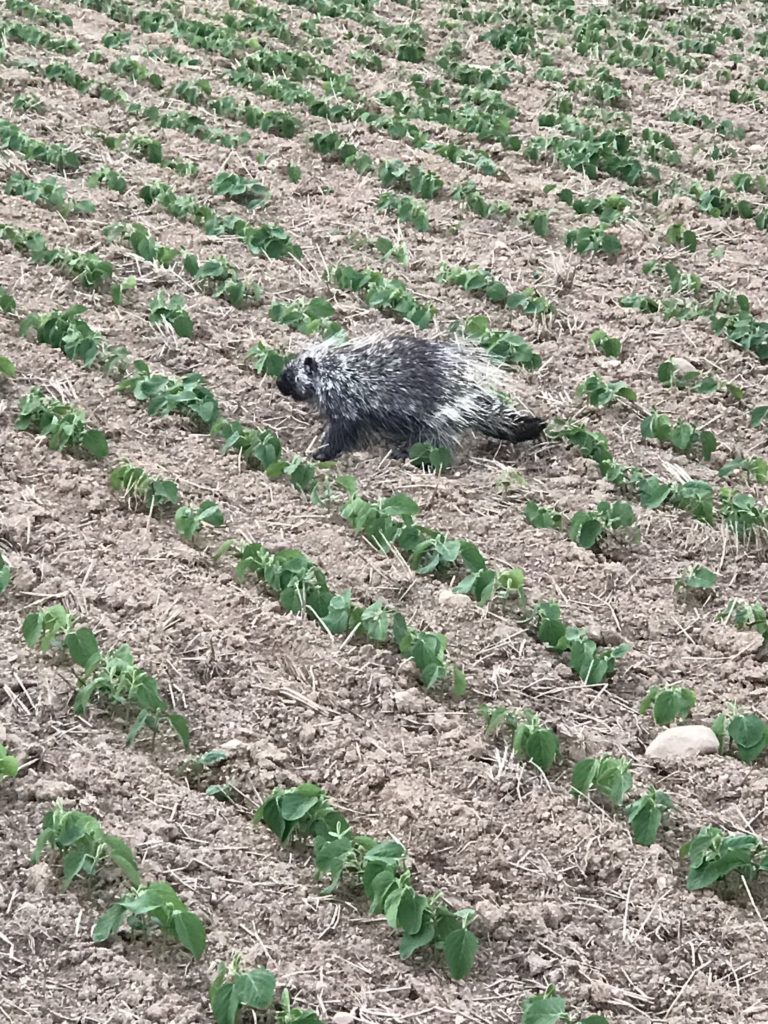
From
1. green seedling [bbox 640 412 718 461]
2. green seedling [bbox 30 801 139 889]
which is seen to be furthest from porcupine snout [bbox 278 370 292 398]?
green seedling [bbox 30 801 139 889]

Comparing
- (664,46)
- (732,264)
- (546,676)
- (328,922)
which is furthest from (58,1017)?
(664,46)

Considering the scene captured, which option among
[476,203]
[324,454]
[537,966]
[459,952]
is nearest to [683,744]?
[537,966]

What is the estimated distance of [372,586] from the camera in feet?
15.4

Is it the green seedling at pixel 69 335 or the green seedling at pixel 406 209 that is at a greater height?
the green seedling at pixel 406 209

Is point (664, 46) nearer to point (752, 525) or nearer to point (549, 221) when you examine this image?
point (549, 221)

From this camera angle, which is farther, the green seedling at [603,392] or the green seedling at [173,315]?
the green seedling at [173,315]

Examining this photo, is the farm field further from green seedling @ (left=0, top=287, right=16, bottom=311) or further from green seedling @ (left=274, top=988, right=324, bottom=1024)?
green seedling @ (left=0, top=287, right=16, bottom=311)

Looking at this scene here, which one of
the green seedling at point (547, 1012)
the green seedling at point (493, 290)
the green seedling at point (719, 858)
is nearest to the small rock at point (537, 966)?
the green seedling at point (547, 1012)

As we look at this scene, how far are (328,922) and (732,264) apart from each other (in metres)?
5.46

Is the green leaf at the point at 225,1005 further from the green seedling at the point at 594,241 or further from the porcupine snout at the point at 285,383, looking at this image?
the green seedling at the point at 594,241

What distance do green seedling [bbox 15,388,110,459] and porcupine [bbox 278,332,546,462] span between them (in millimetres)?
1048

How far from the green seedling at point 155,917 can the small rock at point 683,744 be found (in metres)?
1.63

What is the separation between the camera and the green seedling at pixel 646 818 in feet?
11.9

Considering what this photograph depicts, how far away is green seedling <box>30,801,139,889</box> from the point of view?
3.32 meters
